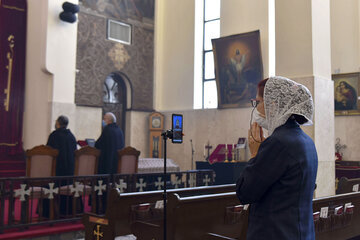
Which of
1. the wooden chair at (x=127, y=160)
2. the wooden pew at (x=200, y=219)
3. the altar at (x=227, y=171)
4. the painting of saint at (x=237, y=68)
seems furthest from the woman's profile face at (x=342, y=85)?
the wooden pew at (x=200, y=219)

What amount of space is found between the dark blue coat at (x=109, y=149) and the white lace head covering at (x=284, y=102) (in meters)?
5.79

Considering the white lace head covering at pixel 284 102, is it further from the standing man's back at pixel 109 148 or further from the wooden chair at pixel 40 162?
the standing man's back at pixel 109 148

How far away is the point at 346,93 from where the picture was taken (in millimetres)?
11812

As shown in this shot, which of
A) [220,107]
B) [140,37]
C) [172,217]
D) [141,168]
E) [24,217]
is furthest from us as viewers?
[140,37]

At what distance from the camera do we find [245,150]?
40.0ft

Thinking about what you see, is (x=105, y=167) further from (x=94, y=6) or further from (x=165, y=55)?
(x=165, y=55)

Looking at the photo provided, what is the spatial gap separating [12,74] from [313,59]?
24.1 feet

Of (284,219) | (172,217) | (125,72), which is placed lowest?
(172,217)

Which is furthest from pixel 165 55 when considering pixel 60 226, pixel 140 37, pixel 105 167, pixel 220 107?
pixel 60 226

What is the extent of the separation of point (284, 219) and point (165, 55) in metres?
12.9

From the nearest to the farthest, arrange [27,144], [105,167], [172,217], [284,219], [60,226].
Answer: [284,219] < [172,217] < [60,226] < [105,167] < [27,144]

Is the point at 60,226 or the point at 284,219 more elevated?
the point at 284,219

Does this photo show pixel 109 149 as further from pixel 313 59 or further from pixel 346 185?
pixel 346 185

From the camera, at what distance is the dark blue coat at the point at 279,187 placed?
2086mm
